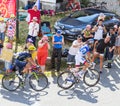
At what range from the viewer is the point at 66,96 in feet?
41.4

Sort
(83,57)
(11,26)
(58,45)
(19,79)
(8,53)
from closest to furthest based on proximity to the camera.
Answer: (19,79) < (8,53) < (83,57) < (58,45) < (11,26)

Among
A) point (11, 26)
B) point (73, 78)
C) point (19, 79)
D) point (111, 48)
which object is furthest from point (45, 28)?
point (19, 79)

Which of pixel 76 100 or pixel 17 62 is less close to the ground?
pixel 17 62

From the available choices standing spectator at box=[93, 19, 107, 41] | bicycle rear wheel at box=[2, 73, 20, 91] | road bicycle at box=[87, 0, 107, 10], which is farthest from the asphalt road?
road bicycle at box=[87, 0, 107, 10]

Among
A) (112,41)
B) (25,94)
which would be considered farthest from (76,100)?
(112,41)

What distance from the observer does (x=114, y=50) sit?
15891 millimetres

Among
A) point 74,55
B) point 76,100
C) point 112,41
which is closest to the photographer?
point 76,100

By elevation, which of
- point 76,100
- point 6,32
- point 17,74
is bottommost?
point 76,100

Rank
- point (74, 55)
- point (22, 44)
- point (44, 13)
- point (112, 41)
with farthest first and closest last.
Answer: point (44, 13), point (22, 44), point (112, 41), point (74, 55)

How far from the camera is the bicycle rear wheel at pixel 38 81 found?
41.6 feet

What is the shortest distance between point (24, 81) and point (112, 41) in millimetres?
4431

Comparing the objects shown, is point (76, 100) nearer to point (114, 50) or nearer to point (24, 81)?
point (24, 81)

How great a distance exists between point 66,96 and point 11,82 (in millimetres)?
1933

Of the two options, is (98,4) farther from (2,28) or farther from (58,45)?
(58,45)
